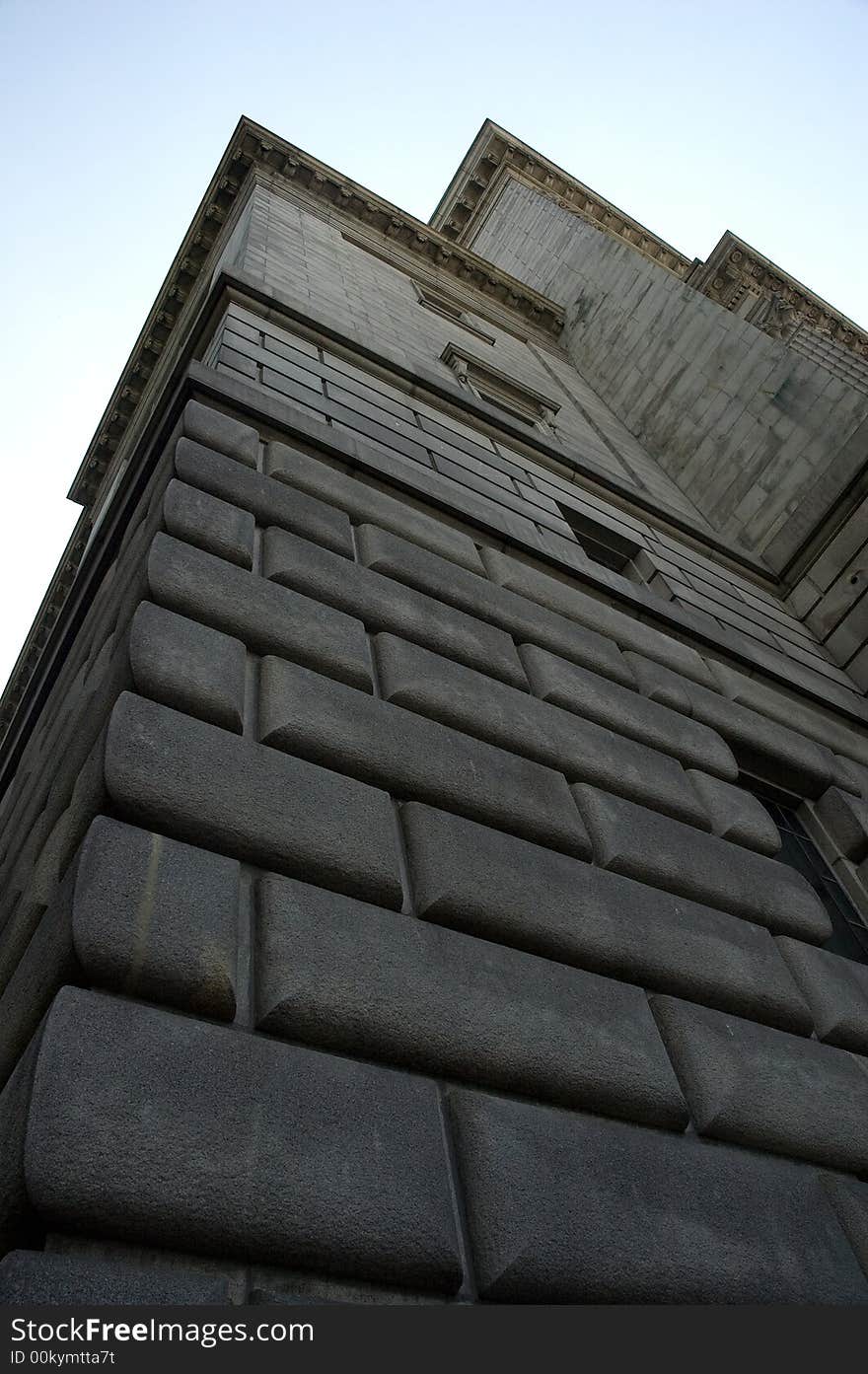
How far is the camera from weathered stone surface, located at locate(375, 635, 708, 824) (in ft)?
13.5

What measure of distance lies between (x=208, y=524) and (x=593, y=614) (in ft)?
9.49

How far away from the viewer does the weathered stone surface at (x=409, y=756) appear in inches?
134

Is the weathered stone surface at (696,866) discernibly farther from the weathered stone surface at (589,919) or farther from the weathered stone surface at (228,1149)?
the weathered stone surface at (228,1149)

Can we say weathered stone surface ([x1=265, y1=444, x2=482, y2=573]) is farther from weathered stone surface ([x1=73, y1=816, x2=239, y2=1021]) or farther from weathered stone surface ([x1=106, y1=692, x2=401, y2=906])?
weathered stone surface ([x1=73, y1=816, x2=239, y2=1021])

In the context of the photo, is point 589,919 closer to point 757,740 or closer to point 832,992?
point 832,992

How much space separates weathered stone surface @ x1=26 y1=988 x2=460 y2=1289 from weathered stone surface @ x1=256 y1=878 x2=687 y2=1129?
157 millimetres

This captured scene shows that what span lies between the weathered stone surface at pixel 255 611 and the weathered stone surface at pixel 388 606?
0.21 m

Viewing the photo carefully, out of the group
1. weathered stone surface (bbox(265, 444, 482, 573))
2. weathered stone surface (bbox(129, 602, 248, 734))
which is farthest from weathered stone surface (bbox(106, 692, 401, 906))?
weathered stone surface (bbox(265, 444, 482, 573))

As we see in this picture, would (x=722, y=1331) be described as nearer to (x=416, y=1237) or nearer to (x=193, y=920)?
(x=416, y=1237)

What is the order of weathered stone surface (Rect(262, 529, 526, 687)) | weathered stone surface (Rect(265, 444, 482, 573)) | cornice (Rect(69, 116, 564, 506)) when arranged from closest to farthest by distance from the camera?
weathered stone surface (Rect(262, 529, 526, 687)) < weathered stone surface (Rect(265, 444, 482, 573)) < cornice (Rect(69, 116, 564, 506))

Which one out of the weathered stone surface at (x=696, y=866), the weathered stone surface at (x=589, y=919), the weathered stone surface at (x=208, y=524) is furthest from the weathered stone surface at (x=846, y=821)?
the weathered stone surface at (x=208, y=524)

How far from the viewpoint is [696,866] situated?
436 cm

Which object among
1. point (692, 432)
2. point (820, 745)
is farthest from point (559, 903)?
point (692, 432)

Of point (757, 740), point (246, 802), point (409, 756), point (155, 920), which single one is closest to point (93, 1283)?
point (155, 920)
